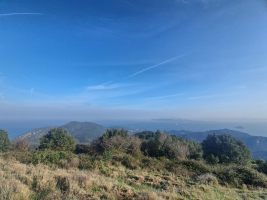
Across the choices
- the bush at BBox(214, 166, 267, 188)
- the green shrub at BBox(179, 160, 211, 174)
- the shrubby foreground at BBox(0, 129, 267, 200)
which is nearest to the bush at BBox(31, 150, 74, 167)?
the shrubby foreground at BBox(0, 129, 267, 200)

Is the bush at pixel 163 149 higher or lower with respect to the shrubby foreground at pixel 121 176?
lower

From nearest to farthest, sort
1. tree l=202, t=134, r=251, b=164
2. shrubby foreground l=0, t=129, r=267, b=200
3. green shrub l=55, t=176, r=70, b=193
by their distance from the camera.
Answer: green shrub l=55, t=176, r=70, b=193 < shrubby foreground l=0, t=129, r=267, b=200 < tree l=202, t=134, r=251, b=164

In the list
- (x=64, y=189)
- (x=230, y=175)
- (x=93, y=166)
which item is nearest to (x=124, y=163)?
(x=93, y=166)

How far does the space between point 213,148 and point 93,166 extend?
4434 cm

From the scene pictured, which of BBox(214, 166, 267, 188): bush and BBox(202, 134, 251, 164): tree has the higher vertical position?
BBox(214, 166, 267, 188): bush

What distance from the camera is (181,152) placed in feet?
130

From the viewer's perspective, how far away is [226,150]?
54.1m

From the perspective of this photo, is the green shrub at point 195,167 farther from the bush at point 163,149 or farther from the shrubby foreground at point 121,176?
the bush at point 163,149

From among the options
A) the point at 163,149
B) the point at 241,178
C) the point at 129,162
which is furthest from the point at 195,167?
the point at 163,149

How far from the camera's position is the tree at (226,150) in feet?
169

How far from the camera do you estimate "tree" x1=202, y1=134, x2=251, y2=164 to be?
51.6 m

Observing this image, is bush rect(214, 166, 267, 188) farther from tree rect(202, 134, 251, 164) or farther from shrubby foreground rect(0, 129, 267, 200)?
tree rect(202, 134, 251, 164)

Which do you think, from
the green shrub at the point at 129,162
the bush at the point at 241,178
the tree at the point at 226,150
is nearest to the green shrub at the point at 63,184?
the bush at the point at 241,178

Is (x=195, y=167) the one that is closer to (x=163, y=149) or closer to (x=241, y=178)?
(x=241, y=178)
